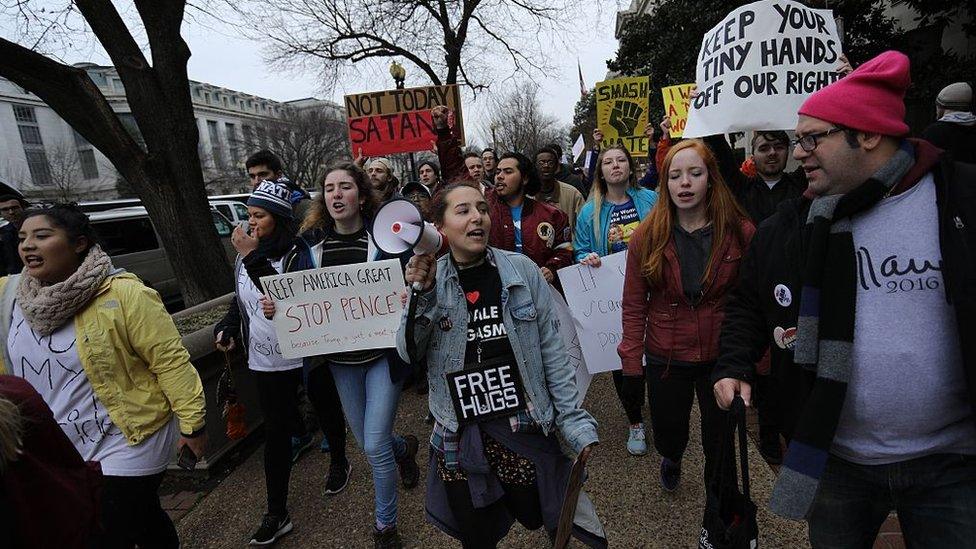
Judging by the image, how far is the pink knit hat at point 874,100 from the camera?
148cm

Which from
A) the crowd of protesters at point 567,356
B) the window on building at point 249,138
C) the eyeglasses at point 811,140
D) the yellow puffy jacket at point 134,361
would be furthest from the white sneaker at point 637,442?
the window on building at point 249,138

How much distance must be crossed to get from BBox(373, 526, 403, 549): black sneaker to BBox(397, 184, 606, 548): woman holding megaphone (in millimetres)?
836

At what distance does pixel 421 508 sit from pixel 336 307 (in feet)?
4.56

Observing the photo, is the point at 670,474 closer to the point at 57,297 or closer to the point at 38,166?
the point at 57,297

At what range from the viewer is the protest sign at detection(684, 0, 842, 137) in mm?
3104

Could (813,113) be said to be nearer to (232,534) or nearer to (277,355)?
(277,355)

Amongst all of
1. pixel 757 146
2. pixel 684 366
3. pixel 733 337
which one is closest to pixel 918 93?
pixel 757 146

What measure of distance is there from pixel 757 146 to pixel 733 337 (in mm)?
2289

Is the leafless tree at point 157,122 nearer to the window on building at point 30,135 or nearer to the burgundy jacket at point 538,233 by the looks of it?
the burgundy jacket at point 538,233

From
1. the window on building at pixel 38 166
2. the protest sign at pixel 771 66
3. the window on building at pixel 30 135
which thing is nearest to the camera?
the protest sign at pixel 771 66

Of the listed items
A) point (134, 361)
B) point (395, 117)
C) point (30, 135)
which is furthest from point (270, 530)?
point (30, 135)

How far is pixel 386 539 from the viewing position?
2795mm

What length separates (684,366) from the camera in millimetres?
2641

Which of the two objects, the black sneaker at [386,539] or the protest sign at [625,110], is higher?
the protest sign at [625,110]
